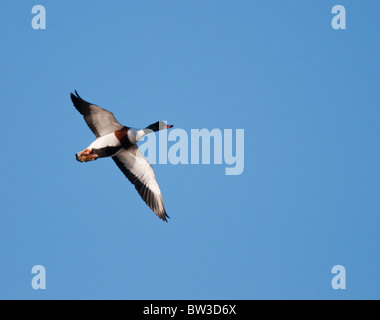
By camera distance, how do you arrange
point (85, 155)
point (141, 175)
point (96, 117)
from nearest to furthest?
1. point (85, 155)
2. point (96, 117)
3. point (141, 175)

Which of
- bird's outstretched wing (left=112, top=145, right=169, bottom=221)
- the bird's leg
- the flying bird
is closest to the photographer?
the bird's leg

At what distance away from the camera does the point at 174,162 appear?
11727 millimetres

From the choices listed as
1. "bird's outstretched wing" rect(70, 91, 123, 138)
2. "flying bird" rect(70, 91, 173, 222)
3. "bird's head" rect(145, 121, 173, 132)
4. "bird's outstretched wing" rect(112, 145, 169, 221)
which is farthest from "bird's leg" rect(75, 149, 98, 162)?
"bird's head" rect(145, 121, 173, 132)

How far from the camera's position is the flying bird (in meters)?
11.0

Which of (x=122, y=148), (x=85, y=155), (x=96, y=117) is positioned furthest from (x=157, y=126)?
(x=85, y=155)

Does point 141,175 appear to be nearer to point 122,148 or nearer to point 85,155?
point 122,148

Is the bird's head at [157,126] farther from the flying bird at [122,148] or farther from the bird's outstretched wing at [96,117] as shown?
the bird's outstretched wing at [96,117]

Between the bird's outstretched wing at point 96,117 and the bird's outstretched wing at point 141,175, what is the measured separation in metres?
0.51

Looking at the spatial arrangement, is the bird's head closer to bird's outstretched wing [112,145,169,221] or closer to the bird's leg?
bird's outstretched wing [112,145,169,221]

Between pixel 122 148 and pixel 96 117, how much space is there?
706 millimetres

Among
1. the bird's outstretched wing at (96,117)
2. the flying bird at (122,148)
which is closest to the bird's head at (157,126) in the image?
the flying bird at (122,148)

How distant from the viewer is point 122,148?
443 inches
